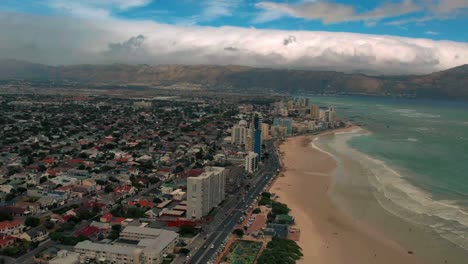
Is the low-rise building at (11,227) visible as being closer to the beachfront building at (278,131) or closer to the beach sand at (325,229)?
the beach sand at (325,229)

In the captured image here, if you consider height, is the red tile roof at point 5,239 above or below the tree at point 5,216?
below

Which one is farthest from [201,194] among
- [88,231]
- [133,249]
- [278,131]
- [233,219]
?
[278,131]

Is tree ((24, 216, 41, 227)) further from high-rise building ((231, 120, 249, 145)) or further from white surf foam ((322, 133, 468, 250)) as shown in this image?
high-rise building ((231, 120, 249, 145))

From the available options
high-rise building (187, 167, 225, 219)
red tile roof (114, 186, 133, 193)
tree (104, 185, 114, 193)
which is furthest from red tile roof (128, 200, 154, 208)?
high-rise building (187, 167, 225, 219)

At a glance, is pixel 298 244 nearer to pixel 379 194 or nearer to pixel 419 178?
pixel 379 194

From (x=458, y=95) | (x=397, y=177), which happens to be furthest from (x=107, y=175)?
(x=458, y=95)

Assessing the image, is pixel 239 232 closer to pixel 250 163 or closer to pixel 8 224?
pixel 8 224

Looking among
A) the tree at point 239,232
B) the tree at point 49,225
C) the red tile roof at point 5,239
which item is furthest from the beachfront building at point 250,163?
the red tile roof at point 5,239
